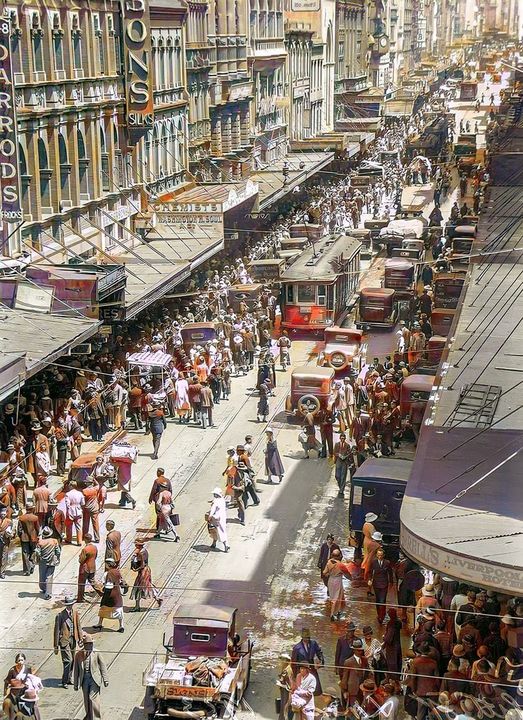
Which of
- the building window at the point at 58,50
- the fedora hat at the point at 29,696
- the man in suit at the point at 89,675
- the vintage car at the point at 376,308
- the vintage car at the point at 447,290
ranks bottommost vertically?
the vintage car at the point at 376,308

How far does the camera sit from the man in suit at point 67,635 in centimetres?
1995

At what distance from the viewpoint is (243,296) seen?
46188 mm

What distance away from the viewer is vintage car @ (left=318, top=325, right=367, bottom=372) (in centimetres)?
3859

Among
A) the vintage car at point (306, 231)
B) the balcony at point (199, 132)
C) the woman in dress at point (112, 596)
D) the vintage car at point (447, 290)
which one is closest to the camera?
the woman in dress at point (112, 596)

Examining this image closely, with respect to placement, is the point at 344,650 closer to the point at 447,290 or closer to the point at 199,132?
the point at 447,290

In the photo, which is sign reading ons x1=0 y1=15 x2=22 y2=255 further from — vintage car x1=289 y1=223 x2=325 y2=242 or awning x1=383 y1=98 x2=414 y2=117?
awning x1=383 y1=98 x2=414 y2=117

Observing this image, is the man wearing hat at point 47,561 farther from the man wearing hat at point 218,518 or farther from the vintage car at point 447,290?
the vintage car at point 447,290

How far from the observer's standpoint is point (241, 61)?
71.2 m

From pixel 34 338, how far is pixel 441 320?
14094mm

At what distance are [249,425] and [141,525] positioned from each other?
319 inches

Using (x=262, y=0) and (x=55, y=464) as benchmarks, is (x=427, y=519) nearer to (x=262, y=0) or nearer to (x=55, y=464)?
(x=55, y=464)

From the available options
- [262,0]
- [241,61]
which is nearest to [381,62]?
[262,0]

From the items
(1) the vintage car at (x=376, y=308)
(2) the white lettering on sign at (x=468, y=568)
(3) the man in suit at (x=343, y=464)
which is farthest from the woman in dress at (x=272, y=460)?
(1) the vintage car at (x=376, y=308)

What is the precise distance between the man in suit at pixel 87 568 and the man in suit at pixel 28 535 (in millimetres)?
1788
